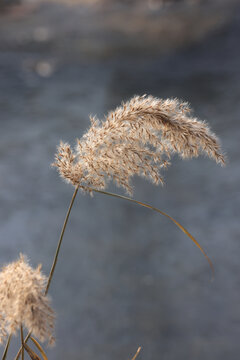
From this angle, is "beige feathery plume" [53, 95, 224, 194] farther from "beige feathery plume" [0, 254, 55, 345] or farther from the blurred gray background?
the blurred gray background

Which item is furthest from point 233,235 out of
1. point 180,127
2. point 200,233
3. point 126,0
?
point 126,0

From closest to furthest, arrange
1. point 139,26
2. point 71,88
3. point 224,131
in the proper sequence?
point 224,131 → point 71,88 → point 139,26

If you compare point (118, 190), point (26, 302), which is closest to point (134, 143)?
point (26, 302)

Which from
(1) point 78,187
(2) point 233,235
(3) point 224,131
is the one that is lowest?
(1) point 78,187

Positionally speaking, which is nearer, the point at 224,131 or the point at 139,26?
the point at 224,131

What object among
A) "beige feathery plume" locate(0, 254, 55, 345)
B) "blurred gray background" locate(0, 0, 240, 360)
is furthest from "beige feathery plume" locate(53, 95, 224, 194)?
"blurred gray background" locate(0, 0, 240, 360)

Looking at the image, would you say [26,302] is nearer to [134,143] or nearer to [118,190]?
[134,143]

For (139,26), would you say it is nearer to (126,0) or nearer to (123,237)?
(126,0)
